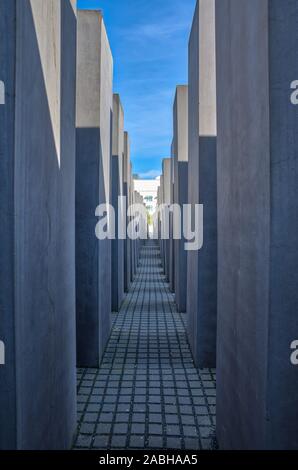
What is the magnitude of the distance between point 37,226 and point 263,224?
1.49 metres

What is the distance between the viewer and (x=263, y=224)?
2.60 metres

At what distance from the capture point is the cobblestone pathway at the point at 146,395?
4.31 metres

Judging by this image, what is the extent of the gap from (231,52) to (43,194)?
1968 millimetres

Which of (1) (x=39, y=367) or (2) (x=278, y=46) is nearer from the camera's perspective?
(2) (x=278, y=46)

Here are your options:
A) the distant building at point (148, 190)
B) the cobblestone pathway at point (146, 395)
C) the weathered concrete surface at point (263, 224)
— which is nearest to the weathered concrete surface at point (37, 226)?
the cobblestone pathway at point (146, 395)

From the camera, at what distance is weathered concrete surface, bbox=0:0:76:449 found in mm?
2381

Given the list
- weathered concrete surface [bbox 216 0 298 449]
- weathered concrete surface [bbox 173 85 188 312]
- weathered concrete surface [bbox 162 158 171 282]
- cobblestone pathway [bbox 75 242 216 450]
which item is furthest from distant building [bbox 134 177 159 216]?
weathered concrete surface [bbox 216 0 298 449]

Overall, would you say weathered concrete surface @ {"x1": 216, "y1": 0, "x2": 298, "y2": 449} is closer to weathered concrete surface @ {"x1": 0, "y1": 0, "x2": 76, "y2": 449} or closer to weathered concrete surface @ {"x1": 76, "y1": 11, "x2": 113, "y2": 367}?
weathered concrete surface @ {"x1": 0, "y1": 0, "x2": 76, "y2": 449}

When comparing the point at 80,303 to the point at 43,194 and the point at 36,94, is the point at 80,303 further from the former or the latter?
the point at 36,94

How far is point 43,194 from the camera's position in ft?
10.1

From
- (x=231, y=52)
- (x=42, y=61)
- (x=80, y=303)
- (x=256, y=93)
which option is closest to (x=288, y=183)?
(x=256, y=93)

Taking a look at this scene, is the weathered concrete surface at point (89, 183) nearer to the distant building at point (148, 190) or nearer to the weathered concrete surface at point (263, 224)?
the weathered concrete surface at point (263, 224)

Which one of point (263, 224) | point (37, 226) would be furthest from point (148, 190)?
point (263, 224)

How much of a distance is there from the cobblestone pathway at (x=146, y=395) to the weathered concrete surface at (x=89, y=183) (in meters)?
0.57
